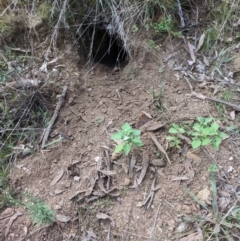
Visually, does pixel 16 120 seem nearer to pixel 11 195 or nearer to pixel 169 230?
pixel 11 195

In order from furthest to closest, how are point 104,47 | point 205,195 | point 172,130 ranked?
point 104,47 → point 172,130 → point 205,195

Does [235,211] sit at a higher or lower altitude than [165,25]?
lower

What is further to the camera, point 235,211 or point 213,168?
point 213,168

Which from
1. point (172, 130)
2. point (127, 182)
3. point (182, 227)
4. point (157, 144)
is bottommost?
point (182, 227)

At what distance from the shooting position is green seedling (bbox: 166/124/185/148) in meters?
1.88

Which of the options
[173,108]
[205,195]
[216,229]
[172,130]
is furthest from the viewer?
[173,108]

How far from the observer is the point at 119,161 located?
195cm

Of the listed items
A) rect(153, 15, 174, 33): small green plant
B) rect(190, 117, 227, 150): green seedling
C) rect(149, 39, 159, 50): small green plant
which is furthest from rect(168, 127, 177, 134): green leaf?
rect(153, 15, 174, 33): small green plant

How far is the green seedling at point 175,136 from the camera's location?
1.88m

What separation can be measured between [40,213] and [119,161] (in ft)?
1.89

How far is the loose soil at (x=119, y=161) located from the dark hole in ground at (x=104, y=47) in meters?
0.29

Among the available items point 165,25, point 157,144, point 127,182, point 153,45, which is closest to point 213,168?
point 157,144

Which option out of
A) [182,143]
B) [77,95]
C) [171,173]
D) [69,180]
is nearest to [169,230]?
[171,173]

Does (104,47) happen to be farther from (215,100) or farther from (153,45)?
(215,100)
